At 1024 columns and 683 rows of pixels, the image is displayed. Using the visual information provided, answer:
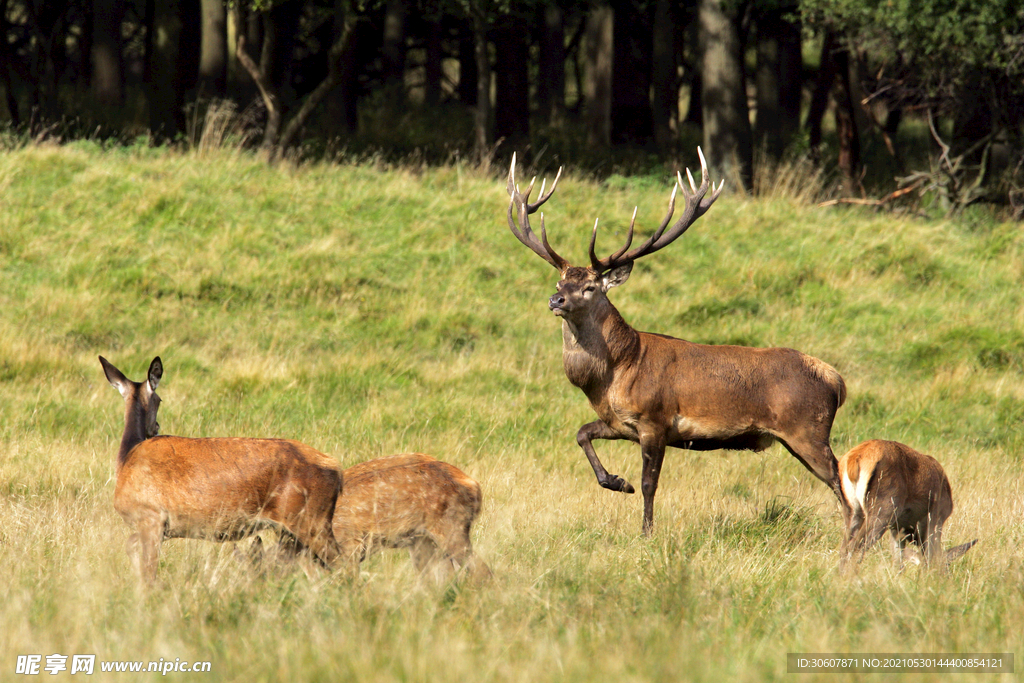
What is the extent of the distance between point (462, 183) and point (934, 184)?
22.0 ft

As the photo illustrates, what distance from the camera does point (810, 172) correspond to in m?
19.7

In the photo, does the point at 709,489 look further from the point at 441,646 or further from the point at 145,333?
the point at 145,333

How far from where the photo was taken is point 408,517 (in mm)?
5215

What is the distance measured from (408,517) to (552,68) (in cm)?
2633

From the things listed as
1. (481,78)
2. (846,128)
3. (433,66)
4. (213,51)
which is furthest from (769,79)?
(213,51)

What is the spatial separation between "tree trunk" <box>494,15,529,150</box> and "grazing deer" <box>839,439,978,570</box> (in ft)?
49.7

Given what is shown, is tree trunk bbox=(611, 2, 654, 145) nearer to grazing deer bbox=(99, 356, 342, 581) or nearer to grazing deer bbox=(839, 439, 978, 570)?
grazing deer bbox=(839, 439, 978, 570)

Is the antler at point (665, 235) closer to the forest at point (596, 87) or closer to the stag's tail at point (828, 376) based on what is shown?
the stag's tail at point (828, 376)

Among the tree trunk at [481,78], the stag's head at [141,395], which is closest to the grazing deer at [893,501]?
the stag's head at [141,395]

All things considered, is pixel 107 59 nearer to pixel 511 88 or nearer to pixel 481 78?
pixel 511 88

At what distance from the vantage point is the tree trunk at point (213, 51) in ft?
57.7

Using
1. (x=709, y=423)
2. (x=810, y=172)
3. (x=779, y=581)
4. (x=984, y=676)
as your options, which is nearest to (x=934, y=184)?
(x=810, y=172)

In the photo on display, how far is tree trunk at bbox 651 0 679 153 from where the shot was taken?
886 inches

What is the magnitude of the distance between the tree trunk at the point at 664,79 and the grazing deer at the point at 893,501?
16.5 metres
